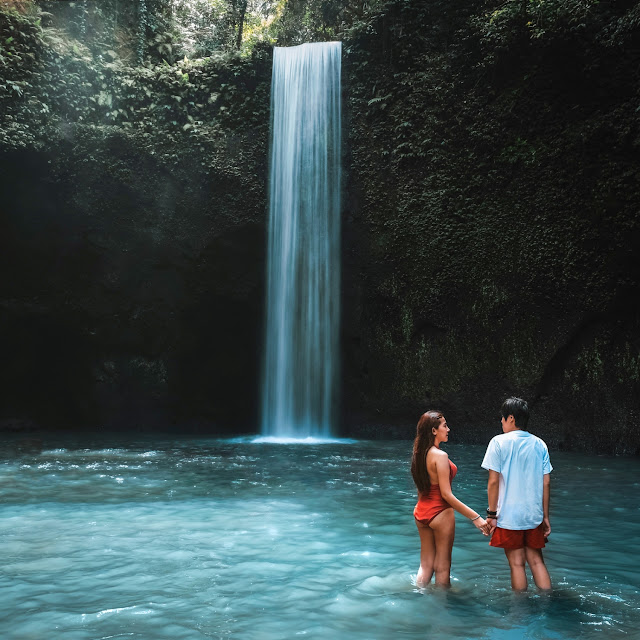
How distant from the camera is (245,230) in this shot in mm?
18469


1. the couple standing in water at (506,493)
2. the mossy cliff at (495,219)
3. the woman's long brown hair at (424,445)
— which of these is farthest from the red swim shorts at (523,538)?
the mossy cliff at (495,219)

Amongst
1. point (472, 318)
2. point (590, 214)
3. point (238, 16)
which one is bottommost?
point (472, 318)

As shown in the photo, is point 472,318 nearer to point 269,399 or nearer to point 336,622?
point 269,399

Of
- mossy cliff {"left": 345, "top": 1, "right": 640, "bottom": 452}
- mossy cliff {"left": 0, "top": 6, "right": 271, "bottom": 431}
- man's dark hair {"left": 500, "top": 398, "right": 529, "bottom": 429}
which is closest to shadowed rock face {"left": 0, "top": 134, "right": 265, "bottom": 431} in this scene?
mossy cliff {"left": 0, "top": 6, "right": 271, "bottom": 431}

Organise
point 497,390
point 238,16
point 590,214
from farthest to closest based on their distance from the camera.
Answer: point 238,16, point 497,390, point 590,214

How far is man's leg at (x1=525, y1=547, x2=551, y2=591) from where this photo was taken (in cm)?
497

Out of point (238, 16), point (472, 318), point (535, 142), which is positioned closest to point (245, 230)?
point (472, 318)

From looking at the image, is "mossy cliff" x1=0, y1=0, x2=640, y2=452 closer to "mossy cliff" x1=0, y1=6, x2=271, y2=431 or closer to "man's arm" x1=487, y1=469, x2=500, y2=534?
"mossy cliff" x1=0, y1=6, x2=271, y2=431

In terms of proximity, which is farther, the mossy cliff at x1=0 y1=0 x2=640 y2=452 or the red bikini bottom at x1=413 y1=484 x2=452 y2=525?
the mossy cliff at x1=0 y1=0 x2=640 y2=452

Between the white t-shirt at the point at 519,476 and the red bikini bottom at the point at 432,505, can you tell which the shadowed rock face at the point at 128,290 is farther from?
the white t-shirt at the point at 519,476

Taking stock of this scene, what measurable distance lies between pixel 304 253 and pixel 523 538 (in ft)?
45.2

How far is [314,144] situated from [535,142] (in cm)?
602

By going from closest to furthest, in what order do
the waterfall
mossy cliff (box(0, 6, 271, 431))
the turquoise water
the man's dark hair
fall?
the turquoise water, the man's dark hair, the waterfall, mossy cliff (box(0, 6, 271, 431))

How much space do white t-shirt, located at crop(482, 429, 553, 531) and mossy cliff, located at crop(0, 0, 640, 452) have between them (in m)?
10.6
